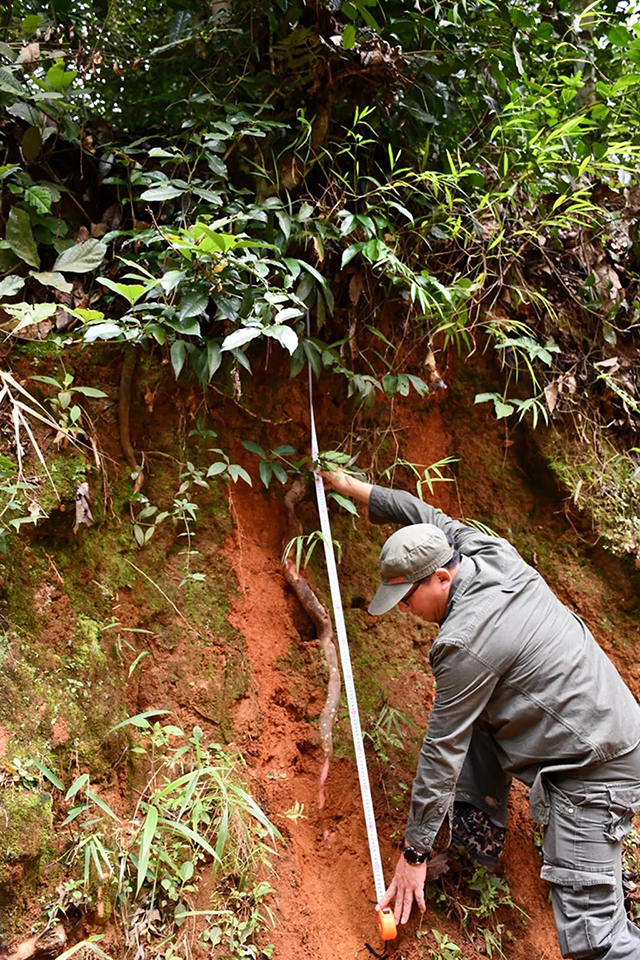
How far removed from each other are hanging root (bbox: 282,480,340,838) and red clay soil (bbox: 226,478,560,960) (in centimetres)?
7

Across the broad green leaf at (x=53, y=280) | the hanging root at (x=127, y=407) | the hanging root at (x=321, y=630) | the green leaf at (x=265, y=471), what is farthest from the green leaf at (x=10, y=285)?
the hanging root at (x=321, y=630)

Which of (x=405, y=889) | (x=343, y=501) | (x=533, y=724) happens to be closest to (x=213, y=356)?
(x=343, y=501)

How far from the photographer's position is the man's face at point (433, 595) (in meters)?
2.61

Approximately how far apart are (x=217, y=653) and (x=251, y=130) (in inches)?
81.7

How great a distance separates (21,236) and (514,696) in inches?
96.3

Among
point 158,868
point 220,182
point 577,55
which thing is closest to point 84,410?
point 220,182

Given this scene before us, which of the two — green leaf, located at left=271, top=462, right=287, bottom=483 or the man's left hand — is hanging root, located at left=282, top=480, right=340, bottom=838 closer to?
green leaf, located at left=271, top=462, right=287, bottom=483

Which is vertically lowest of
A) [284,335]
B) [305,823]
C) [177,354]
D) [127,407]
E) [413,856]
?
[305,823]

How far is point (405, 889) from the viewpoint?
2.51 metres

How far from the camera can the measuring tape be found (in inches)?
97.3

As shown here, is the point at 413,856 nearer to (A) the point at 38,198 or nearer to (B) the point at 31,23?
(A) the point at 38,198

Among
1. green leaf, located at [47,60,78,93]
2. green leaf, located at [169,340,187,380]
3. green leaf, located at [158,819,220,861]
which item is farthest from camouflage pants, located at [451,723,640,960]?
green leaf, located at [47,60,78,93]

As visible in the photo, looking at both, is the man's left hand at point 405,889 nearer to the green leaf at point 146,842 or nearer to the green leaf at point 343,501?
the green leaf at point 146,842

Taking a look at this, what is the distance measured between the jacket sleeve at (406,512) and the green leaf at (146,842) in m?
1.37
